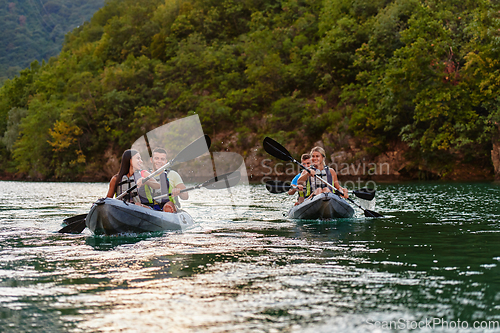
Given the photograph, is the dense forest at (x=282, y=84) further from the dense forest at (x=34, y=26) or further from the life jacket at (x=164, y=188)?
the dense forest at (x=34, y=26)

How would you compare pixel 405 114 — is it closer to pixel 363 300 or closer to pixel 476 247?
pixel 476 247

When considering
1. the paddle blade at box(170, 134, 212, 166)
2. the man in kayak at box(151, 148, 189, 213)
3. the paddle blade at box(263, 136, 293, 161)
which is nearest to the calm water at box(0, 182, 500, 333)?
the man in kayak at box(151, 148, 189, 213)

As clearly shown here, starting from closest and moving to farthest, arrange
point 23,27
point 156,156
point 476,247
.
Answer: point 476,247, point 156,156, point 23,27

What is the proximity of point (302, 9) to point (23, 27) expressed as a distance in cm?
12657

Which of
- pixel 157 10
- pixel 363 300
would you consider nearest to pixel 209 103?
pixel 157 10

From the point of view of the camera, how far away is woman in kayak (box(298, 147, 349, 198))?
34.2 ft

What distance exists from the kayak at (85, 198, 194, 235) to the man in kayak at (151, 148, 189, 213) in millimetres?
494

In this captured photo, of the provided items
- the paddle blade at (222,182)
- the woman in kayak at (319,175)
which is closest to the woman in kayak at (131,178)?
the paddle blade at (222,182)

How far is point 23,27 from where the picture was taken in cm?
14875

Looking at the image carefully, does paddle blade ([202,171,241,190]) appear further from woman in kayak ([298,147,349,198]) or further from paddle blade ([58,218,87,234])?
paddle blade ([58,218,87,234])

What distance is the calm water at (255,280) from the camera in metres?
3.80

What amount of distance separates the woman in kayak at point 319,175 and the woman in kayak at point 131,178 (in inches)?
138

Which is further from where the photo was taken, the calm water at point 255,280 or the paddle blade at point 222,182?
the paddle blade at point 222,182

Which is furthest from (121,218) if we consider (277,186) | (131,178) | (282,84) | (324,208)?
(282,84)
